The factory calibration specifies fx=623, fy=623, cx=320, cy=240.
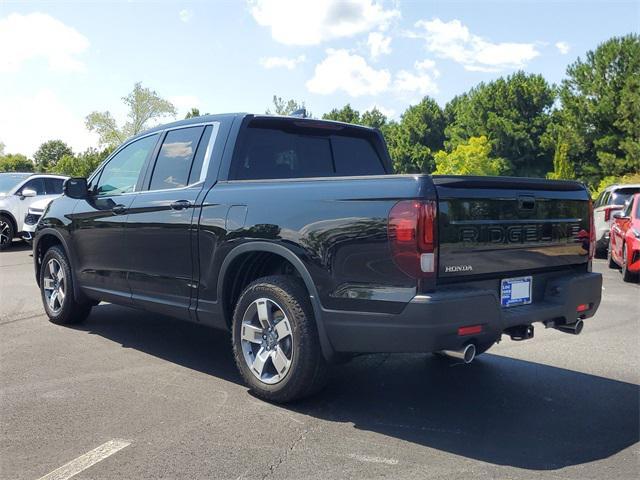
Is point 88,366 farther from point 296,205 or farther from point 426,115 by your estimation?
point 426,115

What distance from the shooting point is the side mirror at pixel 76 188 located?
589 cm

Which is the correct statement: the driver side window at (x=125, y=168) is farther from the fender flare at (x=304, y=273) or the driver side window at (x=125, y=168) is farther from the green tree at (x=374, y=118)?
the green tree at (x=374, y=118)

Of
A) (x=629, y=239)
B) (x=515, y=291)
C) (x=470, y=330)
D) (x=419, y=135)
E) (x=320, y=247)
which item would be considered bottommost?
(x=629, y=239)

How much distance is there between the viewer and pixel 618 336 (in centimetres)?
638

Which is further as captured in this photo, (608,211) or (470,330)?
(608,211)

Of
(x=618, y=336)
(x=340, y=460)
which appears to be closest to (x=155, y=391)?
(x=340, y=460)

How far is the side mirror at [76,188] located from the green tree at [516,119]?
48577 mm

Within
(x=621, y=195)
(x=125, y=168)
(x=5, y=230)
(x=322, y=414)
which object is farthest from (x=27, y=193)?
(x=621, y=195)

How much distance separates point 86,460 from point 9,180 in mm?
14233

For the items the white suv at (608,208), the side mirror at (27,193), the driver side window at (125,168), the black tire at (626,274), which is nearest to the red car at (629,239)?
the black tire at (626,274)

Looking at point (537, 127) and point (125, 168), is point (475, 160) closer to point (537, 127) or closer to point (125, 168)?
point (537, 127)

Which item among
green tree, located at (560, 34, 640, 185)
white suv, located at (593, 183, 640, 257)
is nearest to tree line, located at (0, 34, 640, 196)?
green tree, located at (560, 34, 640, 185)

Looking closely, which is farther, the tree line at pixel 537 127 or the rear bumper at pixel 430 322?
the tree line at pixel 537 127

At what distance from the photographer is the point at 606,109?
41906 mm
